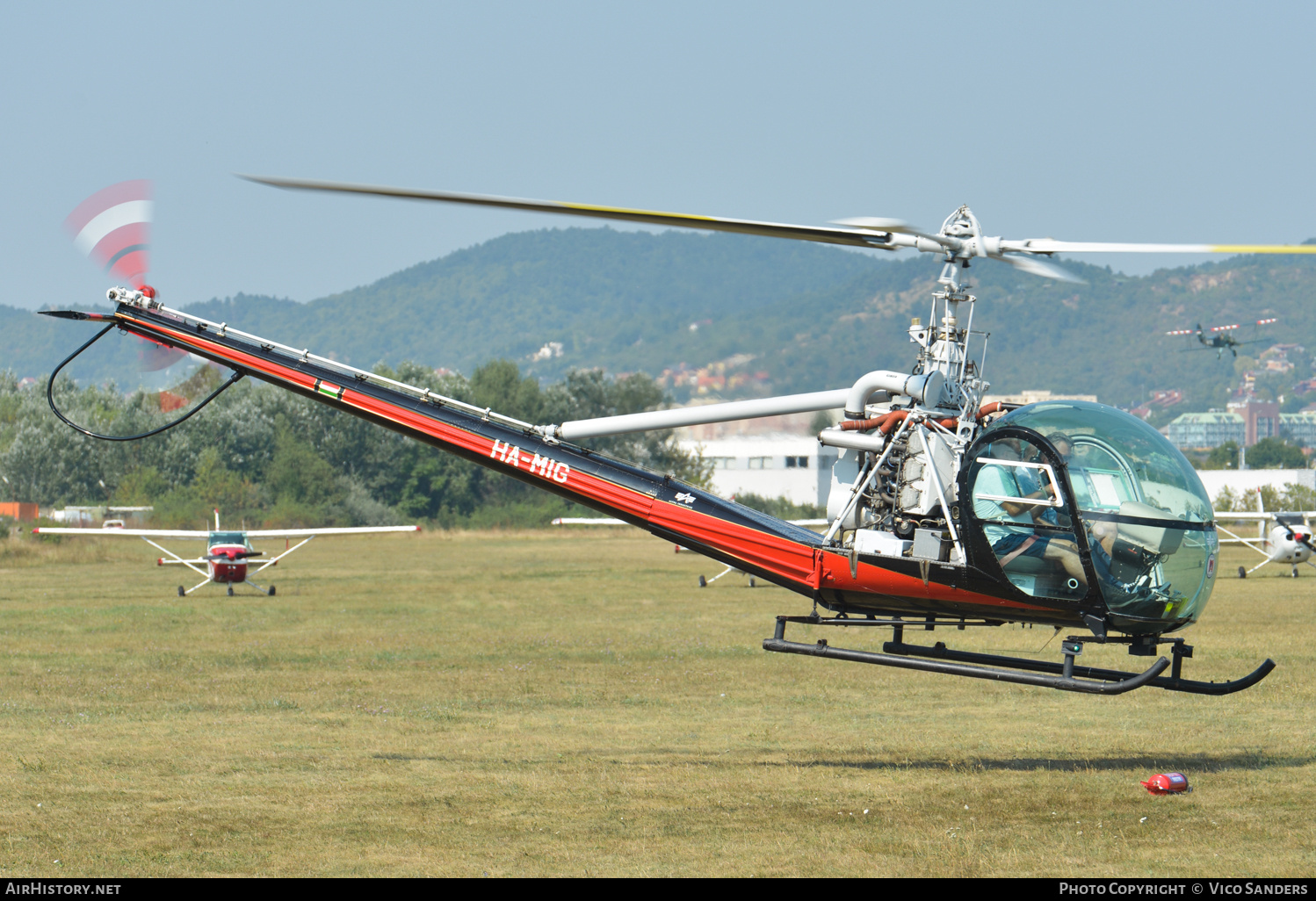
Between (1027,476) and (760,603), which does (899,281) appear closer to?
(760,603)

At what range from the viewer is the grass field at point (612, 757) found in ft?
26.8

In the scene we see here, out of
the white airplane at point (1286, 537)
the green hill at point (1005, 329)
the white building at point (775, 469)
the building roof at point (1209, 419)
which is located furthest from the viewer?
the building roof at point (1209, 419)

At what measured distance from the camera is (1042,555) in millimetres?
9312

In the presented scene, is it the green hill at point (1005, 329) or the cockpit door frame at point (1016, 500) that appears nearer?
the cockpit door frame at point (1016, 500)

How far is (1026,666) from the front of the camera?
994cm

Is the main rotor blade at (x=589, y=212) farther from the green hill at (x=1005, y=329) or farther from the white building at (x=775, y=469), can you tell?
the white building at (x=775, y=469)

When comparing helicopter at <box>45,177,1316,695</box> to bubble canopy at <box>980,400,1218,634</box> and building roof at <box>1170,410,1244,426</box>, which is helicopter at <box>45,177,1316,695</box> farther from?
building roof at <box>1170,410,1244,426</box>

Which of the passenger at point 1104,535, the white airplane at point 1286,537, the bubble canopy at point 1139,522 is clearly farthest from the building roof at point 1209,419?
the passenger at point 1104,535

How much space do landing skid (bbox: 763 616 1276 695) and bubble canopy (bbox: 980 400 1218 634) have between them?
372mm

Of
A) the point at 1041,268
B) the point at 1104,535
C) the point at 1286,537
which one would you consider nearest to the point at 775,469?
the point at 1286,537

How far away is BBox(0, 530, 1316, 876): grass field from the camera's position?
818 cm

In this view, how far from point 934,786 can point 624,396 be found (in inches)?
2078

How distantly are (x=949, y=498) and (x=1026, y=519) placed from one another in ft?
2.24

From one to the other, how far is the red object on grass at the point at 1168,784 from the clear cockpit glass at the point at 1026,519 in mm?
1713
